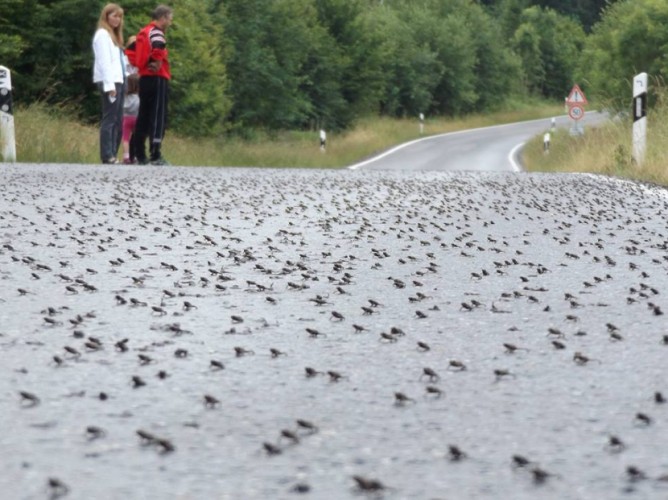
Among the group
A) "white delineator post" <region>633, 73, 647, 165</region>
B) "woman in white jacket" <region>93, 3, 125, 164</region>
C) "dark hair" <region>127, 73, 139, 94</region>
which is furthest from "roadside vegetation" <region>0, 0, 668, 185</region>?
"woman in white jacket" <region>93, 3, 125, 164</region>

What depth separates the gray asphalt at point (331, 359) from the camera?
9.67 feet

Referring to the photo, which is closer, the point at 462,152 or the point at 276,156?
the point at 276,156

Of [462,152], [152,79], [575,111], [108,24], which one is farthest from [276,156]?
[462,152]

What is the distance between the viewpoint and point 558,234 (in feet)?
28.7

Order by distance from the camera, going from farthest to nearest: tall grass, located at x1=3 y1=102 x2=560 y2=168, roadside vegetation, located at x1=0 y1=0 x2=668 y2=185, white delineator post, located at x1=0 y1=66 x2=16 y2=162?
roadside vegetation, located at x1=0 y1=0 x2=668 y2=185
tall grass, located at x1=3 y1=102 x2=560 y2=168
white delineator post, located at x1=0 y1=66 x2=16 y2=162

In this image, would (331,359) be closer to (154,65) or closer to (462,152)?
(154,65)

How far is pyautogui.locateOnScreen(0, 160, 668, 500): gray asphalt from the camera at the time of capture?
2947 mm

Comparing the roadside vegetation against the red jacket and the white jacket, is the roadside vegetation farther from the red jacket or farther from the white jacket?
the red jacket

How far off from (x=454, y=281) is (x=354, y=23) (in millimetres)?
61837

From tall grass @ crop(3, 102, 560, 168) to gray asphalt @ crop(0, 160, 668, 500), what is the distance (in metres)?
11.0

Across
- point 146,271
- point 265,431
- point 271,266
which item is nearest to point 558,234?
point 271,266

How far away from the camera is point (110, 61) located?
17406 mm

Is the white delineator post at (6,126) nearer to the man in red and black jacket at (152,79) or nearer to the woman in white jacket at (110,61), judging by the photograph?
the woman in white jacket at (110,61)

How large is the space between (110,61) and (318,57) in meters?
46.3
